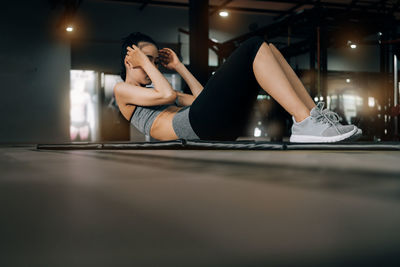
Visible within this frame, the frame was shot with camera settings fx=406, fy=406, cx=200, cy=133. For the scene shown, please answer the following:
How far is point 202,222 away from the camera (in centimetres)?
47

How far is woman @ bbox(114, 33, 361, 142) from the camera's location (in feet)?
5.91

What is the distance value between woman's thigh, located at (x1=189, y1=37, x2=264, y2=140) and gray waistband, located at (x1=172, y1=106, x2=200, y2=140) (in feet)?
0.13

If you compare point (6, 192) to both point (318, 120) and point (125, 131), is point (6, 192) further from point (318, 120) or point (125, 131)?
point (125, 131)

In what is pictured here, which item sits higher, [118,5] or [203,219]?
[118,5]

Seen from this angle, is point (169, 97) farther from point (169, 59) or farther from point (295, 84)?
point (295, 84)

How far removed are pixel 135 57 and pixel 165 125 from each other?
1.33ft

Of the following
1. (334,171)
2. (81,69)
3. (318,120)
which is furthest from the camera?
(81,69)

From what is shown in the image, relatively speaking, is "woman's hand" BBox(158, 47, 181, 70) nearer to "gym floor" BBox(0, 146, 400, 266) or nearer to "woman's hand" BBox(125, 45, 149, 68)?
"woman's hand" BBox(125, 45, 149, 68)

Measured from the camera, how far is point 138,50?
218 cm

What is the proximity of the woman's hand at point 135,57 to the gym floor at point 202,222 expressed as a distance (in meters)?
1.40

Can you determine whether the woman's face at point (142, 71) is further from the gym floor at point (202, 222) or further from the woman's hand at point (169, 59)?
Result: the gym floor at point (202, 222)

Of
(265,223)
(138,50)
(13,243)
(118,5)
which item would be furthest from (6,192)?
(118,5)

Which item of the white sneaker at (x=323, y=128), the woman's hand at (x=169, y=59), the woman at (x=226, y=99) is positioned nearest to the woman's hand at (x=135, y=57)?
the woman at (x=226, y=99)

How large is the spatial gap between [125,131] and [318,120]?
7296mm
